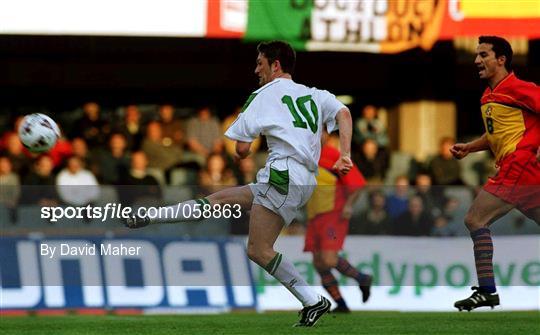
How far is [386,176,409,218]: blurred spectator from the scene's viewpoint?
1469 cm

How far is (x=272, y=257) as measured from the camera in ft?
33.2

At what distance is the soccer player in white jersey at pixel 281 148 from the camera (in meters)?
10.1

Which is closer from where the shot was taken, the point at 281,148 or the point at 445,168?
the point at 281,148

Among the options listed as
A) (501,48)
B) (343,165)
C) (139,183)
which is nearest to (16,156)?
(139,183)

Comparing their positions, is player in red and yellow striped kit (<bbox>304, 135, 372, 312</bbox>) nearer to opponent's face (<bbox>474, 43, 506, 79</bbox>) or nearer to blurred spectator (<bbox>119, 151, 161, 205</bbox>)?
blurred spectator (<bbox>119, 151, 161, 205</bbox>)

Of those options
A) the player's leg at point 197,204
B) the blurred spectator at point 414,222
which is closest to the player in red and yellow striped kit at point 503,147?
the player's leg at point 197,204

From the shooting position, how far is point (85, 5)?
19500 mm

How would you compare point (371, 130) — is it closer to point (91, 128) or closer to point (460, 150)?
point (91, 128)

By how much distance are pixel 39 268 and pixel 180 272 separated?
1.33m

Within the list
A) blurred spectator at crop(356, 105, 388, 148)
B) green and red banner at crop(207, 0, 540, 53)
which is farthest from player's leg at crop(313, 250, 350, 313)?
blurred spectator at crop(356, 105, 388, 148)

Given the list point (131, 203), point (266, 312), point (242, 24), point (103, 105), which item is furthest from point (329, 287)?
point (103, 105)

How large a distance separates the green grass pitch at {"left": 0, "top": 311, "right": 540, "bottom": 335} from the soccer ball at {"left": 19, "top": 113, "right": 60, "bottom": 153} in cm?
143

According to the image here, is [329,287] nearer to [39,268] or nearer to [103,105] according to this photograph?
[39,268]

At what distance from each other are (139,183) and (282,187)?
6.63m
